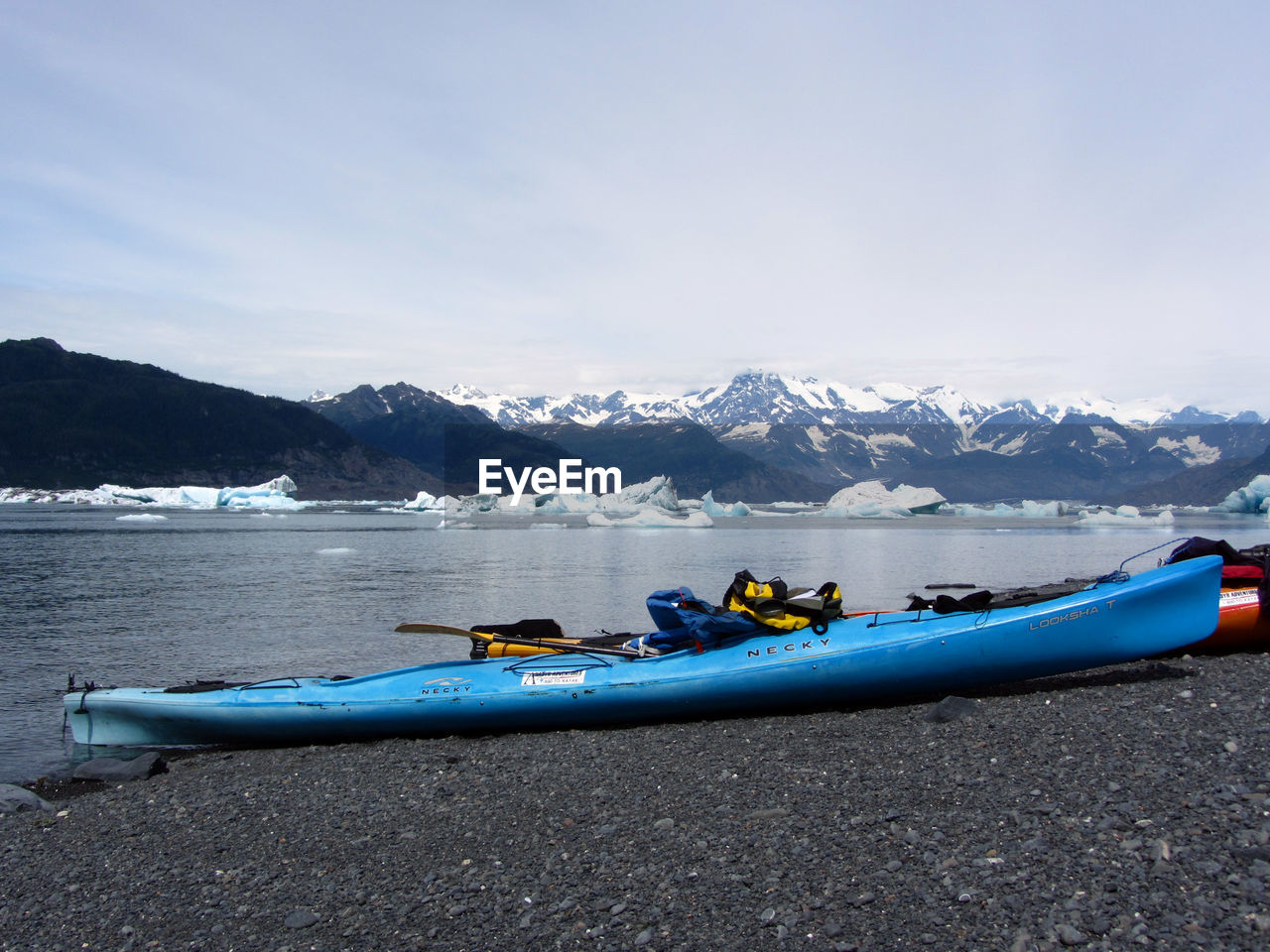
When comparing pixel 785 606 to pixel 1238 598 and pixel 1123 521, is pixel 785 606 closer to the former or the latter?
pixel 1238 598

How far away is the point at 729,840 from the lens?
4.04 metres

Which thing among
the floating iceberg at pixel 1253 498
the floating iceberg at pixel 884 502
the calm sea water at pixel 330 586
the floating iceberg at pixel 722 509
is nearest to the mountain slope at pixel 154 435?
the floating iceberg at pixel 722 509

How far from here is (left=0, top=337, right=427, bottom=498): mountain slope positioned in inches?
4663

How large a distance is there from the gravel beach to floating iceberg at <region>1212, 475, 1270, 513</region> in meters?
72.1

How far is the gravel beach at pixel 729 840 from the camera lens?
3164 millimetres

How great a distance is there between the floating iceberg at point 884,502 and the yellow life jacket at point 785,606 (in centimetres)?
6439

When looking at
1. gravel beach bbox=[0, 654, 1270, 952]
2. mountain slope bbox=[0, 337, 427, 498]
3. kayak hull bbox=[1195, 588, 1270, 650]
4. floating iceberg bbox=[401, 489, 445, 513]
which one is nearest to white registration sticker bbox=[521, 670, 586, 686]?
gravel beach bbox=[0, 654, 1270, 952]

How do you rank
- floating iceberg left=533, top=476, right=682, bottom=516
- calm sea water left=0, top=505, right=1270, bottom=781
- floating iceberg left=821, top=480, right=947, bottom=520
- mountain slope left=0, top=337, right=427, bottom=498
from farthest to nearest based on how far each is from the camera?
1. mountain slope left=0, top=337, right=427, bottom=498
2. floating iceberg left=821, top=480, right=947, bottom=520
3. floating iceberg left=533, top=476, right=682, bottom=516
4. calm sea water left=0, top=505, right=1270, bottom=781

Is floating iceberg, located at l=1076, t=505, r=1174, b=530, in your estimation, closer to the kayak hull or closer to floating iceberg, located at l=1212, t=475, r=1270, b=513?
floating iceberg, located at l=1212, t=475, r=1270, b=513

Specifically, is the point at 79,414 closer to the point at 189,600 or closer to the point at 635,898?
the point at 189,600

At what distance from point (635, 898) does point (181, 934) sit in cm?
206

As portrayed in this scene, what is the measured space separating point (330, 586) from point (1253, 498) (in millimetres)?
75952

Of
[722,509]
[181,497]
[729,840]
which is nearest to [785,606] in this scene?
[729,840]

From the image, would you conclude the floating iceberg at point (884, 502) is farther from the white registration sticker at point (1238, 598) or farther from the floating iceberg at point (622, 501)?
the white registration sticker at point (1238, 598)
